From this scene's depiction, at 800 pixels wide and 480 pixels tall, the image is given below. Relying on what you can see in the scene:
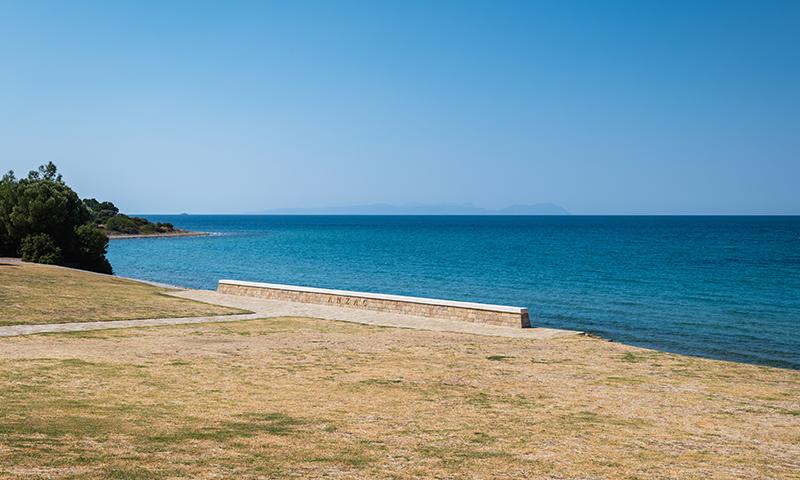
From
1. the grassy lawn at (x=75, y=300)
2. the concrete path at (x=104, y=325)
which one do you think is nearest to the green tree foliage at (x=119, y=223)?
the grassy lawn at (x=75, y=300)

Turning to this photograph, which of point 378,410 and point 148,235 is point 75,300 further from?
point 148,235

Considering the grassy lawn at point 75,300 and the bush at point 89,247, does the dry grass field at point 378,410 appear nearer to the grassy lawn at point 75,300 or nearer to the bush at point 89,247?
the grassy lawn at point 75,300

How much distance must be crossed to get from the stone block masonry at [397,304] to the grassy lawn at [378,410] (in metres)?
3.25

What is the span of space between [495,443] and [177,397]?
532 centimetres

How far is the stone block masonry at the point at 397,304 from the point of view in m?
21.2

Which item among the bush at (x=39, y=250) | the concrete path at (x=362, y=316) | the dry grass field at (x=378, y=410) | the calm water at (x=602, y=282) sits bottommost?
the calm water at (x=602, y=282)

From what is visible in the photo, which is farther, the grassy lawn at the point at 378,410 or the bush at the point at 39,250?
the bush at the point at 39,250

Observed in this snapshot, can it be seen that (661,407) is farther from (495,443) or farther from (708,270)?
(708,270)

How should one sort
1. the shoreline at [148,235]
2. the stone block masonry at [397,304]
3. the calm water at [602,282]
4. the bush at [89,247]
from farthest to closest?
the shoreline at [148,235]
the bush at [89,247]
the calm water at [602,282]
the stone block masonry at [397,304]

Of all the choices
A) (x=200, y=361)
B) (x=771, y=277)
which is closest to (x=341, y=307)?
(x=200, y=361)

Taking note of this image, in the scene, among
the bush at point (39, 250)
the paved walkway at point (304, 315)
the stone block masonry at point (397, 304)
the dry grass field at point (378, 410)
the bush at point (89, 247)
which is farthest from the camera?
the bush at point (89, 247)

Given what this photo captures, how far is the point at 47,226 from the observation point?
38.4 m

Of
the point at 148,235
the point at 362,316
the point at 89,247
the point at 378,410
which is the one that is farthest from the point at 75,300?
the point at 148,235

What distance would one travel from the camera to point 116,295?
81.8 feet
